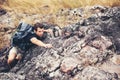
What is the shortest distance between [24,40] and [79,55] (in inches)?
37.7

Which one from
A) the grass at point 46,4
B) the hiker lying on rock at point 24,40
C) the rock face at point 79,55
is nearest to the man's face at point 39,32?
the hiker lying on rock at point 24,40

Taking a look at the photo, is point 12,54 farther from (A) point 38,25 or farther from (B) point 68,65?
(B) point 68,65

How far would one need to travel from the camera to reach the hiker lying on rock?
516 centimetres

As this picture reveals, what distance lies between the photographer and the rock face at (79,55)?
4.45 meters

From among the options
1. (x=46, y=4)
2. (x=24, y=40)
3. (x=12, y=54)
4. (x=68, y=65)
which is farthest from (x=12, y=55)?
(x=46, y=4)

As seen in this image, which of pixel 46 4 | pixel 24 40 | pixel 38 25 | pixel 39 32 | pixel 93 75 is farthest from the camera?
pixel 46 4

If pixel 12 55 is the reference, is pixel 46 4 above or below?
above

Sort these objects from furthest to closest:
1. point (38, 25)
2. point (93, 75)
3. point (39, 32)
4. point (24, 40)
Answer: point (38, 25), point (39, 32), point (24, 40), point (93, 75)

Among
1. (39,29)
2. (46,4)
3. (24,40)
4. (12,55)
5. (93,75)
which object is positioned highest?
(46,4)

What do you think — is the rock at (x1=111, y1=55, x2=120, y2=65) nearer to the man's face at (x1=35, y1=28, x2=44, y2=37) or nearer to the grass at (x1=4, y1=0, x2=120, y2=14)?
the man's face at (x1=35, y1=28, x2=44, y2=37)

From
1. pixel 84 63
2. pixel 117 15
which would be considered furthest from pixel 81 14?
pixel 84 63

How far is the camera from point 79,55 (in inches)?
185

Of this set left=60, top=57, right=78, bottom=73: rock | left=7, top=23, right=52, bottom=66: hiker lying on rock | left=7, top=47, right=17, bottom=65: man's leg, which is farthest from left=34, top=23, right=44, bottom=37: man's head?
left=60, top=57, right=78, bottom=73: rock

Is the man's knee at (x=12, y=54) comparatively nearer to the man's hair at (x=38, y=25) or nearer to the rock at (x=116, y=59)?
the man's hair at (x=38, y=25)
